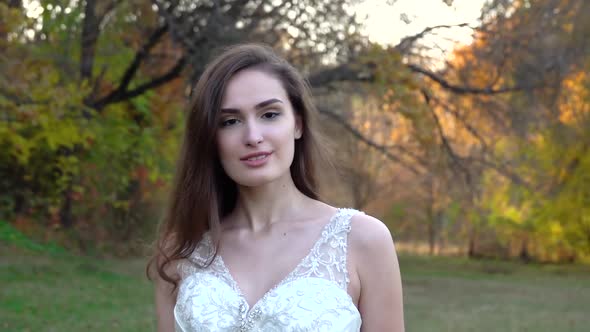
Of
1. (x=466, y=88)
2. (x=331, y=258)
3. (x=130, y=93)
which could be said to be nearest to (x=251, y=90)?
(x=331, y=258)

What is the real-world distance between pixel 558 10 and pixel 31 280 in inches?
418

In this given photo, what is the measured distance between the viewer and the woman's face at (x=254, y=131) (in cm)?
259

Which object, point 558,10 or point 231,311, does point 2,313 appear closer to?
point 231,311

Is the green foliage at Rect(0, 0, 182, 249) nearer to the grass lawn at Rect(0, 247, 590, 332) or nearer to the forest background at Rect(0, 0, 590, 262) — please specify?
the forest background at Rect(0, 0, 590, 262)


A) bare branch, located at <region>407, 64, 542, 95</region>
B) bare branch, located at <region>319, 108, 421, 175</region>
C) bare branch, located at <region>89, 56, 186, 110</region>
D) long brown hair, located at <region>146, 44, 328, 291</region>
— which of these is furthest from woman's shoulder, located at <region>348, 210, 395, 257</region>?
bare branch, located at <region>319, 108, 421, 175</region>

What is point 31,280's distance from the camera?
1225 cm

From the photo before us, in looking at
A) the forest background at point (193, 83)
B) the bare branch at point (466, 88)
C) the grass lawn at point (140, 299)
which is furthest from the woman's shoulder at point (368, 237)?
the bare branch at point (466, 88)

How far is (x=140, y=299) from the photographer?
12117 millimetres

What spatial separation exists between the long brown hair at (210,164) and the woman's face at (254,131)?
0.16 feet

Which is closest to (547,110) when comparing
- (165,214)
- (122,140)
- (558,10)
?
(558,10)

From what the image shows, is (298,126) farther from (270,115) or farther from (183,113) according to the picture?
(183,113)

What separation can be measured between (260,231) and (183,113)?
14.1 m

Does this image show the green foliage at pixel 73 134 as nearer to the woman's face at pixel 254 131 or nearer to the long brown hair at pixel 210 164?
the long brown hair at pixel 210 164

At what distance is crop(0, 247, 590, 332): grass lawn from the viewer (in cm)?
994
